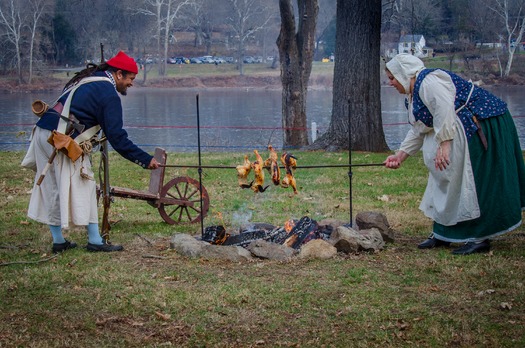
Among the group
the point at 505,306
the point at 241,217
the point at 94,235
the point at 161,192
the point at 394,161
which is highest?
the point at 394,161

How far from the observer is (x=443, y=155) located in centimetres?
676

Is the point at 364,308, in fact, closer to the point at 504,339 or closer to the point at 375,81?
the point at 504,339

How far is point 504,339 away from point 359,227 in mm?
2884

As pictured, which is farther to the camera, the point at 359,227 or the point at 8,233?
the point at 8,233

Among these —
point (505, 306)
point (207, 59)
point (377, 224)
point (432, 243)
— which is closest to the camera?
point (505, 306)

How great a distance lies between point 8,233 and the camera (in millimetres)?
8672

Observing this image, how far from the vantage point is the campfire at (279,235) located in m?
7.49

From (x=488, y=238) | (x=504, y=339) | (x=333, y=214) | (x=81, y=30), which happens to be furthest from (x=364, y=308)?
(x=81, y=30)

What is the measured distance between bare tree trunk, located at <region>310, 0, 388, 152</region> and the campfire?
310 inches

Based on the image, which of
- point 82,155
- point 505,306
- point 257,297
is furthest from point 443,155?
point 82,155

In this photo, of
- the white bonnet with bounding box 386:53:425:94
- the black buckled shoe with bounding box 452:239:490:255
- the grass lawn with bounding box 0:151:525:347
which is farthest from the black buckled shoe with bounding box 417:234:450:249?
the white bonnet with bounding box 386:53:425:94

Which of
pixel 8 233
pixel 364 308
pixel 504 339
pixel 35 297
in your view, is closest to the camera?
pixel 504 339

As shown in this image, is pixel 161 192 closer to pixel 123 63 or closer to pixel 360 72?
pixel 123 63

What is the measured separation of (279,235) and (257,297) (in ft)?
5.76
